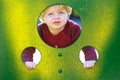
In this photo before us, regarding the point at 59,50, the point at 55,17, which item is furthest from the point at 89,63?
the point at 55,17

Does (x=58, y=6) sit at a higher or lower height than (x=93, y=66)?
higher

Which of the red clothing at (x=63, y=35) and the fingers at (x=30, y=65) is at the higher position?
the red clothing at (x=63, y=35)

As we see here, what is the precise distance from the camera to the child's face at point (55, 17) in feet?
5.69

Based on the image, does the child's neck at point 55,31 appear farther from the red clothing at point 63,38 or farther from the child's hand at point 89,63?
the child's hand at point 89,63

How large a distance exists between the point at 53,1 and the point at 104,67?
40 cm

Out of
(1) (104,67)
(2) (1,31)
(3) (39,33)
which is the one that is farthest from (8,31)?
(1) (104,67)

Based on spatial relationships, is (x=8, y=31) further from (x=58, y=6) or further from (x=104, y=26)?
(x=104, y=26)

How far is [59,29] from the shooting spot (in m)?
1.74

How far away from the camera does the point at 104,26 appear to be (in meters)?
1.74

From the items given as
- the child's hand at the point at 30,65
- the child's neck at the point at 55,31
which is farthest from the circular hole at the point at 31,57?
the child's neck at the point at 55,31

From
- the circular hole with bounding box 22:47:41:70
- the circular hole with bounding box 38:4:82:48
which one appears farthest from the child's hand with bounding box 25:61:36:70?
the circular hole with bounding box 38:4:82:48

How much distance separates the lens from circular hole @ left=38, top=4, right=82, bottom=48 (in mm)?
1733

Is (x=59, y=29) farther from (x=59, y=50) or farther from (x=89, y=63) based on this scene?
(x=89, y=63)

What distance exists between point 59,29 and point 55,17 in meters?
0.06
